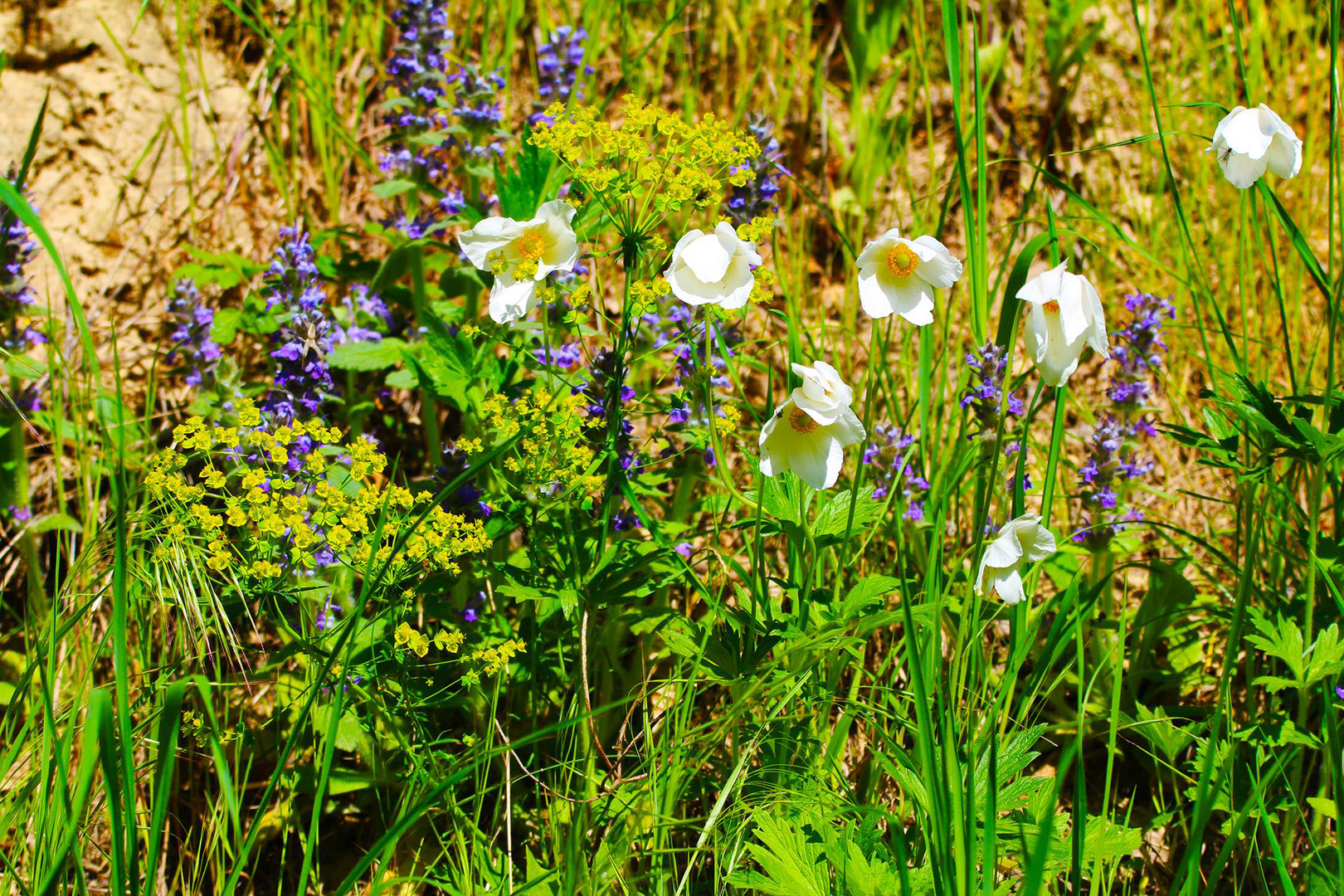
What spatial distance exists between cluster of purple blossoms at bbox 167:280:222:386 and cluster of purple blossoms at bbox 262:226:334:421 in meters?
0.22

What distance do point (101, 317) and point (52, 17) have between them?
3.26 ft

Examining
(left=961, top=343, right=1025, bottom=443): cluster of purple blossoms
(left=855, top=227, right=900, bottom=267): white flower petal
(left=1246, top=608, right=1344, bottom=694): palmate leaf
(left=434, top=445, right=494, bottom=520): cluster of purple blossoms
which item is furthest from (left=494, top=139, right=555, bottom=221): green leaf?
(left=1246, top=608, right=1344, bottom=694): palmate leaf

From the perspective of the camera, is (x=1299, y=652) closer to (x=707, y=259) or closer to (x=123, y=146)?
(x=707, y=259)

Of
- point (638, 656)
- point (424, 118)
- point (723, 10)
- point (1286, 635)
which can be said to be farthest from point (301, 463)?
point (723, 10)

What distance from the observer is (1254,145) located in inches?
60.6

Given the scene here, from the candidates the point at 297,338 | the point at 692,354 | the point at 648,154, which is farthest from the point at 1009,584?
the point at 297,338

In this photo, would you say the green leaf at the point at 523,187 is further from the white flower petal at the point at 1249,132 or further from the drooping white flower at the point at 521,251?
the white flower petal at the point at 1249,132

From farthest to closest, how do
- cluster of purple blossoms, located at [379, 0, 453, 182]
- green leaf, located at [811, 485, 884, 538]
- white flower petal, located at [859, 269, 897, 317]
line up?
cluster of purple blossoms, located at [379, 0, 453, 182]
green leaf, located at [811, 485, 884, 538]
white flower petal, located at [859, 269, 897, 317]

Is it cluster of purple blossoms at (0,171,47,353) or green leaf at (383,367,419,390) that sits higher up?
cluster of purple blossoms at (0,171,47,353)

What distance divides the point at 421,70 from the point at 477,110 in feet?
0.67

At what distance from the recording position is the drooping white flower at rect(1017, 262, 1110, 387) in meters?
1.39

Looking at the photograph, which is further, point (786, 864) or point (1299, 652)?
point (1299, 652)

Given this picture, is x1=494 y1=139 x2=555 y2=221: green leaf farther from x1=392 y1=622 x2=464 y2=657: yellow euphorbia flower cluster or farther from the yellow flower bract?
x1=392 y1=622 x2=464 y2=657: yellow euphorbia flower cluster

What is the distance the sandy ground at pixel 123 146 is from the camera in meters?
3.06
